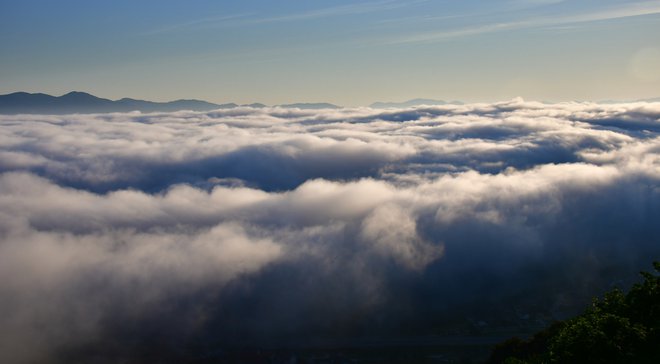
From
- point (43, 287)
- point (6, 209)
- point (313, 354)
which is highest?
point (6, 209)

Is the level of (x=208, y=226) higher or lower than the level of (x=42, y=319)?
higher

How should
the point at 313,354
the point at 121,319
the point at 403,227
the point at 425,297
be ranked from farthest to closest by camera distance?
the point at 403,227
the point at 425,297
the point at 121,319
the point at 313,354

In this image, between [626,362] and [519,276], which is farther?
[519,276]

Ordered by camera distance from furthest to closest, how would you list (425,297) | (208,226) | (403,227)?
(208,226) < (403,227) < (425,297)

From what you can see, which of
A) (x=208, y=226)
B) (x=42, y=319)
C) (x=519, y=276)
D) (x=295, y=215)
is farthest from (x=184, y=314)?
(x=519, y=276)

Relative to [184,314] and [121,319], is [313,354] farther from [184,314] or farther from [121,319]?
[121,319]

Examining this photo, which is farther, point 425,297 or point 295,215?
→ point 295,215

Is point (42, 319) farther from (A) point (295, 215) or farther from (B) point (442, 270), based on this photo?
(B) point (442, 270)

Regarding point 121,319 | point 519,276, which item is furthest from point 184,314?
point 519,276

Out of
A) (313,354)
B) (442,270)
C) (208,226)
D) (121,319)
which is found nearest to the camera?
(313,354)
